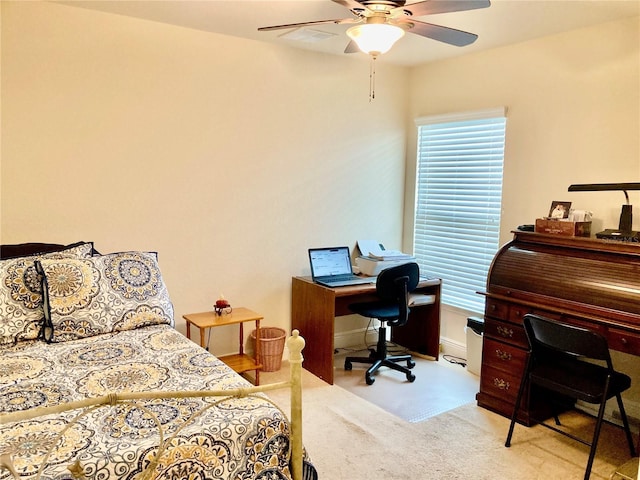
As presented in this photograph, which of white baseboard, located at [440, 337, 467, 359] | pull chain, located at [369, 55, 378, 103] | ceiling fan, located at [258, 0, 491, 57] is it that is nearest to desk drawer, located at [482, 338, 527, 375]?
white baseboard, located at [440, 337, 467, 359]

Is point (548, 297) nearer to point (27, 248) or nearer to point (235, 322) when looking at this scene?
point (235, 322)

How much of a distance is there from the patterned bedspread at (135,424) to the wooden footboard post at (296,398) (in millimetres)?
31

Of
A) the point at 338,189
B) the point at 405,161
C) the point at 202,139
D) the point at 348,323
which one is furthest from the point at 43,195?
the point at 405,161

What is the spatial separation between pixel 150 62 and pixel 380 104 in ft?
6.51

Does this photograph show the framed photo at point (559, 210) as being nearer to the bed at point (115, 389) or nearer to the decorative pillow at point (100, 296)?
the bed at point (115, 389)

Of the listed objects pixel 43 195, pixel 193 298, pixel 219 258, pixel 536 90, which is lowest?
pixel 193 298

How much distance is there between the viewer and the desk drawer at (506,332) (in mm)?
2916

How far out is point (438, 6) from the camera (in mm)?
Result: 2053

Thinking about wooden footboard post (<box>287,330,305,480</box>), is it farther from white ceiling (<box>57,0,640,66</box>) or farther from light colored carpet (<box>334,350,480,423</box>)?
white ceiling (<box>57,0,640,66</box>)

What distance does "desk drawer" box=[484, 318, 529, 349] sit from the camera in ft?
9.57

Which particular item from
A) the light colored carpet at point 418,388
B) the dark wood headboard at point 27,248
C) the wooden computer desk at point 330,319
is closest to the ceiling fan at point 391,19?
the wooden computer desk at point 330,319

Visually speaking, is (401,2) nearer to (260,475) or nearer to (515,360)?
(260,475)

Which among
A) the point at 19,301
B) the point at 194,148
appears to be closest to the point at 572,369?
the point at 194,148

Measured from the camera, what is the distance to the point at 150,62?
3217mm
